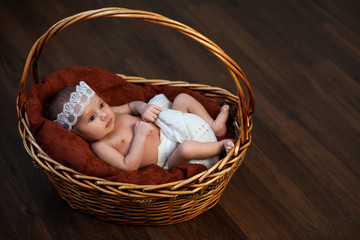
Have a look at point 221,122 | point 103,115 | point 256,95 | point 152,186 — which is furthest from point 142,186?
point 256,95

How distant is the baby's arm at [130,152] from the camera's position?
1.41 meters

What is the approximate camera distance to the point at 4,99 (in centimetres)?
188

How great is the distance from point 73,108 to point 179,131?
15.2 inches

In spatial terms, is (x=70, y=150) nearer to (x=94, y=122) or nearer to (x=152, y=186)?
(x=94, y=122)

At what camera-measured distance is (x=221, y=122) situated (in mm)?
1564

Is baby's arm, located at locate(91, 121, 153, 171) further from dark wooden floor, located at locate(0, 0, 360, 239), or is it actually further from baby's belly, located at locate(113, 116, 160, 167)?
dark wooden floor, located at locate(0, 0, 360, 239)

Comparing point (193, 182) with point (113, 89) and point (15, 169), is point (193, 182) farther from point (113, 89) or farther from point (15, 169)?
point (15, 169)

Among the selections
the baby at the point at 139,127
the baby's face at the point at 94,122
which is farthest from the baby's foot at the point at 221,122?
the baby's face at the point at 94,122

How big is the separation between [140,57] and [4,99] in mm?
688

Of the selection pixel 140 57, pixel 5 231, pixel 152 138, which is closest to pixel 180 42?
pixel 140 57

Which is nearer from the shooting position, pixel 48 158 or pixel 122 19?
pixel 48 158

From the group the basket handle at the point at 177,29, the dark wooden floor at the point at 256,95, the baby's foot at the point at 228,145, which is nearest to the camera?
the basket handle at the point at 177,29

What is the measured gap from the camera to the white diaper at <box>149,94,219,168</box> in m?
1.48

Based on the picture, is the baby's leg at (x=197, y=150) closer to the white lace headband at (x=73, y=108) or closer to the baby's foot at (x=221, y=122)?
the baby's foot at (x=221, y=122)
